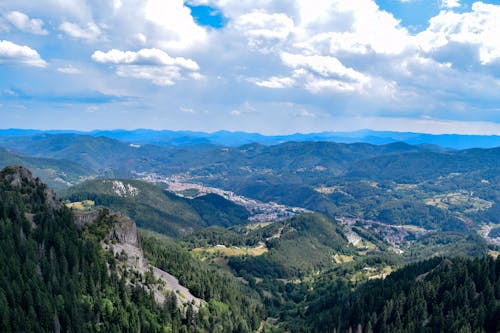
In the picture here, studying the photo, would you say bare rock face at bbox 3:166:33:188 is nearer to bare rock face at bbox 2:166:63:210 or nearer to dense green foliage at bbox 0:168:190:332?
bare rock face at bbox 2:166:63:210

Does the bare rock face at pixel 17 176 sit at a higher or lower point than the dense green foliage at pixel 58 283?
higher

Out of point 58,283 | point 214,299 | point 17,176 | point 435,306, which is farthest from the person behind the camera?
point 214,299

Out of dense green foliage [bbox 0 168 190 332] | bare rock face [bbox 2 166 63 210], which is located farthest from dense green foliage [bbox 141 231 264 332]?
bare rock face [bbox 2 166 63 210]

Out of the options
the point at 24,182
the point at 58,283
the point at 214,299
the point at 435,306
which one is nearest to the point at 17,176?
the point at 24,182

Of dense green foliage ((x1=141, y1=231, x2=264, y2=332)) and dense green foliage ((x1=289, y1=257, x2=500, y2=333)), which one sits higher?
dense green foliage ((x1=289, y1=257, x2=500, y2=333))

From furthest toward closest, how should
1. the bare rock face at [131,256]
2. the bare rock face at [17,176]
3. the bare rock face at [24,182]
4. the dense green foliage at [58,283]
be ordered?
the bare rock face at [17,176] → the bare rock face at [24,182] → the bare rock face at [131,256] → the dense green foliage at [58,283]

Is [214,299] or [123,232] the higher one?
[123,232]

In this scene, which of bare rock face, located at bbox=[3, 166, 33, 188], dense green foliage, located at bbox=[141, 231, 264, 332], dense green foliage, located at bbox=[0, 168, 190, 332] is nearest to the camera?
dense green foliage, located at bbox=[0, 168, 190, 332]

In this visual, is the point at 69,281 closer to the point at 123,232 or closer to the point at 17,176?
the point at 123,232

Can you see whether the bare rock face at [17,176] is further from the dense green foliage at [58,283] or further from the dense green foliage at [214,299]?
the dense green foliage at [214,299]

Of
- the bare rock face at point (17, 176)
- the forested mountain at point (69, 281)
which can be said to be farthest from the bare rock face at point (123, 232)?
the bare rock face at point (17, 176)
